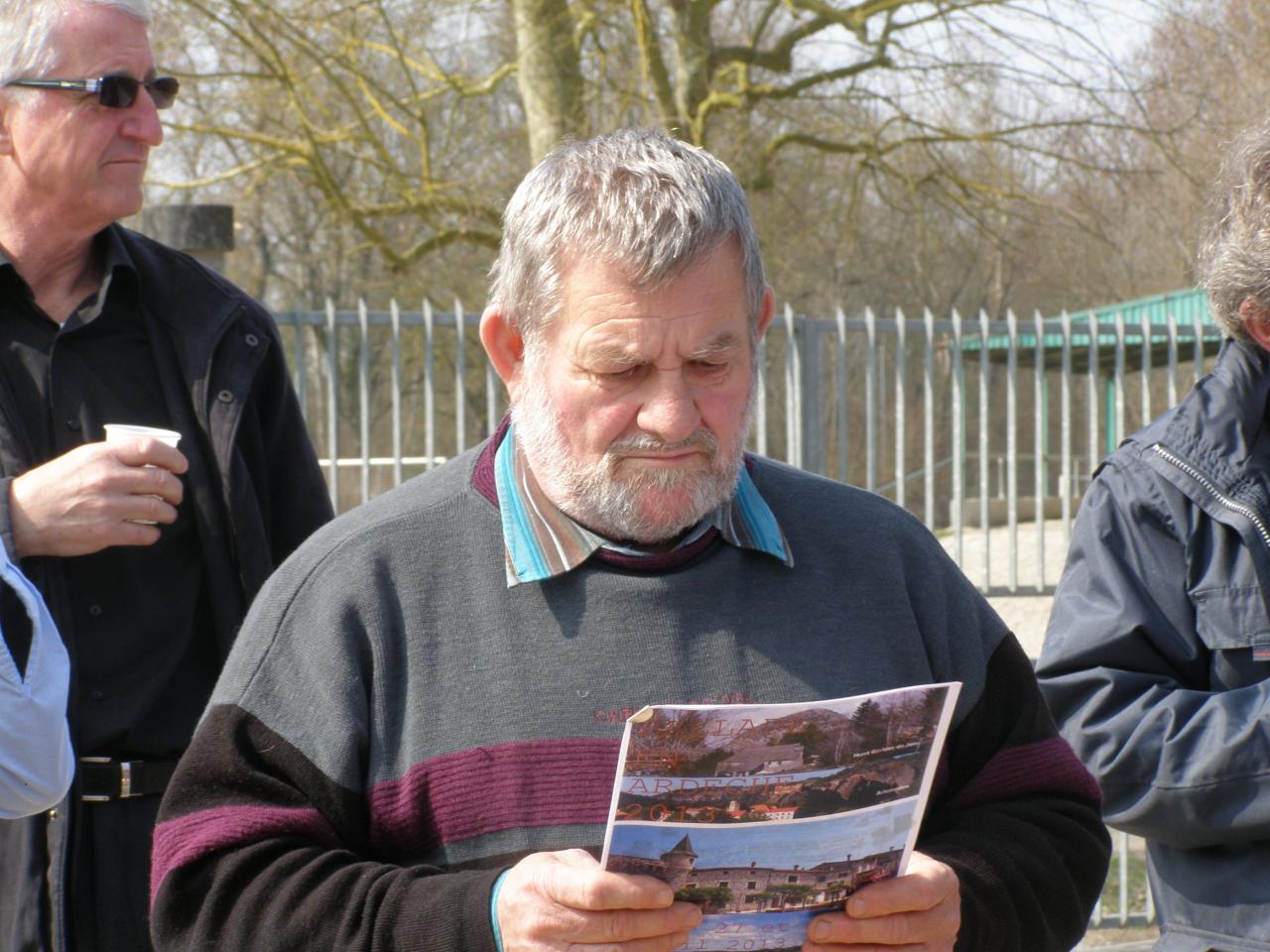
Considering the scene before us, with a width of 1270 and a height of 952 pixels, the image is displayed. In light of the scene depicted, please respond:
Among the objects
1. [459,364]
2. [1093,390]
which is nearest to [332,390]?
[459,364]

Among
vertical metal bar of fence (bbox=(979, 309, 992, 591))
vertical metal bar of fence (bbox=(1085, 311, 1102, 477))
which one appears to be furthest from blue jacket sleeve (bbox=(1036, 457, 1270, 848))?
vertical metal bar of fence (bbox=(1085, 311, 1102, 477))

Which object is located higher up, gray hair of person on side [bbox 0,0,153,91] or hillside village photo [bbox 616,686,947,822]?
gray hair of person on side [bbox 0,0,153,91]

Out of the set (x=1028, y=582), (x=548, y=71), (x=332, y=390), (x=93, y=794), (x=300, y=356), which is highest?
(x=548, y=71)

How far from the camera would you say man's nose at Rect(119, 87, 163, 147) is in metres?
2.46

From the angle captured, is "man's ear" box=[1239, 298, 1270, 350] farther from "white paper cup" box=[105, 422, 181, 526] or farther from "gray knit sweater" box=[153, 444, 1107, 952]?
"white paper cup" box=[105, 422, 181, 526]

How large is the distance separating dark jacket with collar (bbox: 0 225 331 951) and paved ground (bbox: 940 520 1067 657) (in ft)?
15.6

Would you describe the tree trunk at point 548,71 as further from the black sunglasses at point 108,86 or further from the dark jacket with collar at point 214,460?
the black sunglasses at point 108,86

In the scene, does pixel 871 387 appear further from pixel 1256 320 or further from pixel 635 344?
pixel 635 344

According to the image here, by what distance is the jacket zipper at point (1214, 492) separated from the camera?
2322mm

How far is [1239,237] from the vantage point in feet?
8.09

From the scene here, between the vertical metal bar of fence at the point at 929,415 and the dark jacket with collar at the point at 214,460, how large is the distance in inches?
176

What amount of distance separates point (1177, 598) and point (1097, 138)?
32.5 ft

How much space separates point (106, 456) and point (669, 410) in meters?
0.91

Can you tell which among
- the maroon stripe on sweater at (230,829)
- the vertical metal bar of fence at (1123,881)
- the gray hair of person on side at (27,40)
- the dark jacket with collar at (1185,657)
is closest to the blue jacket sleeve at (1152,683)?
the dark jacket with collar at (1185,657)
